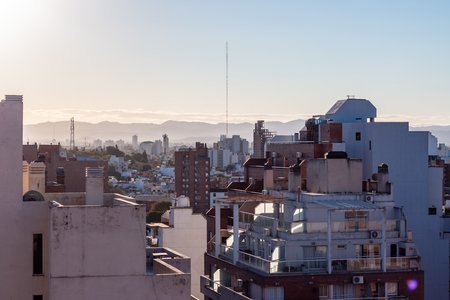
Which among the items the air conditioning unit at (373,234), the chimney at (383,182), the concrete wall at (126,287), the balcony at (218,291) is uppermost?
the chimney at (383,182)

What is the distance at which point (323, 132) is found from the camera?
204ft

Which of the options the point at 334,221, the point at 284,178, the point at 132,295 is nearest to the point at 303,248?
the point at 334,221

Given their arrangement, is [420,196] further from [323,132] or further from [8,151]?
[8,151]

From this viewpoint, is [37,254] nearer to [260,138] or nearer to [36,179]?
[36,179]

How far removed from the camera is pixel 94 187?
1111 inches

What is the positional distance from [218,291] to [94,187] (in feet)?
63.8

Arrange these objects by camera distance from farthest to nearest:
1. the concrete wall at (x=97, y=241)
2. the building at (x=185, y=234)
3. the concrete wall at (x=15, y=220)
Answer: the building at (x=185, y=234) < the concrete wall at (x=15, y=220) < the concrete wall at (x=97, y=241)

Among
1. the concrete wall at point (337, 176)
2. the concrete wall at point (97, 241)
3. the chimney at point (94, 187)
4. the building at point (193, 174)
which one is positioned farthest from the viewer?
the building at point (193, 174)

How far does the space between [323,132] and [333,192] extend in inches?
583

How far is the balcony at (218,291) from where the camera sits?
43006 millimetres

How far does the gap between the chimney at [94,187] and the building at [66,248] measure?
6.67 ft

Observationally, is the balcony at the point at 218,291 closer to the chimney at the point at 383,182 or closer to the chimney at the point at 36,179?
the chimney at the point at 383,182

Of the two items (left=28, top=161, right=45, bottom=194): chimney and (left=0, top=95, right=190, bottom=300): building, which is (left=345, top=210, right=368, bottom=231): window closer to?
(left=28, top=161, right=45, bottom=194): chimney

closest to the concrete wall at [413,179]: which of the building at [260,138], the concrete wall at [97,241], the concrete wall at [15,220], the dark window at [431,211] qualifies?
the dark window at [431,211]
